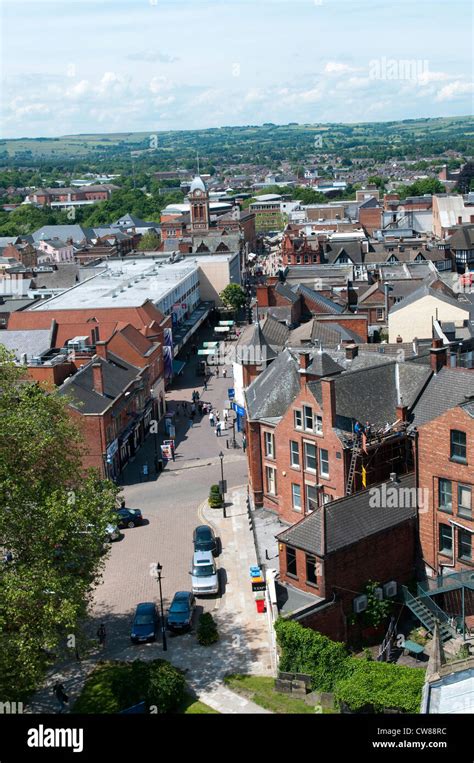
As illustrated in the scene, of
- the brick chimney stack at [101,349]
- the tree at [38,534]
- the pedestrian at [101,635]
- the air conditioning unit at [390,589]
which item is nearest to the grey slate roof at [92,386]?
the brick chimney stack at [101,349]

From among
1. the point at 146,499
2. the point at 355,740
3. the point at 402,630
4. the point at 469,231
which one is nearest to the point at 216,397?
the point at 146,499

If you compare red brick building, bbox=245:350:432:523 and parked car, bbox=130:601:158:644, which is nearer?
parked car, bbox=130:601:158:644

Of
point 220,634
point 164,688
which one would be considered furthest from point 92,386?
point 164,688

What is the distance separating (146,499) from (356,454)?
18515 millimetres

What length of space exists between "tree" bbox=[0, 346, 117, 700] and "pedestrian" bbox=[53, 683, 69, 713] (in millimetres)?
1351

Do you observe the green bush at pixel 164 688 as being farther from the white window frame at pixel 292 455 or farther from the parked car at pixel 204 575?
the white window frame at pixel 292 455

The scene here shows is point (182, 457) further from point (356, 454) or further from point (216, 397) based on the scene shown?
point (356, 454)

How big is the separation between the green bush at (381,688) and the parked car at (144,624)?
371 inches

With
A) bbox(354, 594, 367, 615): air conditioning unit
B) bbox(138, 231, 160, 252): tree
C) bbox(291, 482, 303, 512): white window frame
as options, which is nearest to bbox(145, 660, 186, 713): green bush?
bbox(354, 594, 367, 615): air conditioning unit

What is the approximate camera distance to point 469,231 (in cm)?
11881

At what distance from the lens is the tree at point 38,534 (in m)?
28.8

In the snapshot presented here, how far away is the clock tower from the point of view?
559 ft

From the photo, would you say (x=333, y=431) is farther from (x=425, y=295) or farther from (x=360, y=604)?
(x=425, y=295)
